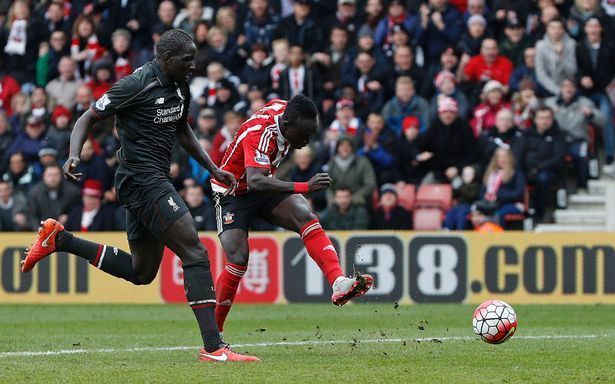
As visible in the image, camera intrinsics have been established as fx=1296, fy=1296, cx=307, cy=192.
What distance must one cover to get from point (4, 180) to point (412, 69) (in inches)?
268

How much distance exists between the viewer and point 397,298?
1811cm

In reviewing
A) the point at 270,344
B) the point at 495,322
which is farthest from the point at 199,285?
the point at 495,322

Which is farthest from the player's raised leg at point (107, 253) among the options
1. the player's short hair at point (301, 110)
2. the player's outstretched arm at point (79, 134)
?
the player's short hair at point (301, 110)

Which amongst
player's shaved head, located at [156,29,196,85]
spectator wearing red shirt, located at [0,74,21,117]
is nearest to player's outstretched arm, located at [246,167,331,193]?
player's shaved head, located at [156,29,196,85]

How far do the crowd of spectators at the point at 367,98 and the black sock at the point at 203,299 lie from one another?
372 inches

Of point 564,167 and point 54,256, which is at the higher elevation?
point 564,167

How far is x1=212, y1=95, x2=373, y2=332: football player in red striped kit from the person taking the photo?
10406mm

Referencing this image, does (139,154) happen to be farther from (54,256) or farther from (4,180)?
(4,180)

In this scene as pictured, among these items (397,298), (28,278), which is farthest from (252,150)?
(28,278)

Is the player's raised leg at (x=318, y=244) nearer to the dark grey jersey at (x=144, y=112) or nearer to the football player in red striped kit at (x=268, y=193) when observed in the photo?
the football player in red striped kit at (x=268, y=193)

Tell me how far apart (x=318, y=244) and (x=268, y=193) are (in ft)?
1.90

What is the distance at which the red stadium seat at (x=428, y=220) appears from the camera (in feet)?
63.5

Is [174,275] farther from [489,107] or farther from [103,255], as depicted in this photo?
[103,255]

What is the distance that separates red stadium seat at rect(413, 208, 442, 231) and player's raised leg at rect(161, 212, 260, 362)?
9933mm
